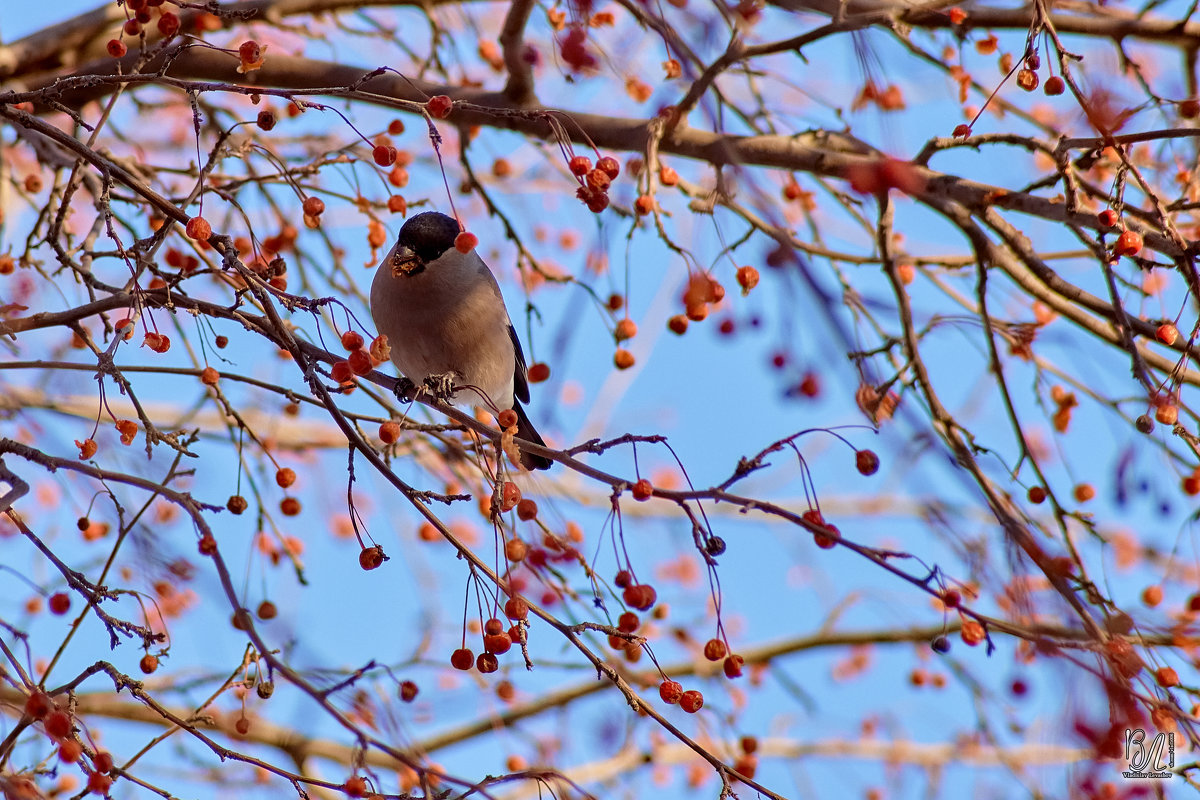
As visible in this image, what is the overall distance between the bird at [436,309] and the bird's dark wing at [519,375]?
14.8 inches

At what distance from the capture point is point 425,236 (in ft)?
12.3

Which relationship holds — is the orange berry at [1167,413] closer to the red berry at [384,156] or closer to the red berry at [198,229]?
the red berry at [384,156]

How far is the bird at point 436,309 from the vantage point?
3.71 metres

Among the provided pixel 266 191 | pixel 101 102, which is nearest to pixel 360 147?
pixel 266 191

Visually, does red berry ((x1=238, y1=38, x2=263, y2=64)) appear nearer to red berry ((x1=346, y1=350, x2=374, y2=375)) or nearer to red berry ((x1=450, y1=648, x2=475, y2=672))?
red berry ((x1=346, y1=350, x2=374, y2=375))

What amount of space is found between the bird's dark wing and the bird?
376mm

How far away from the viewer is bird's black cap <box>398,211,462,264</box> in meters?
3.74

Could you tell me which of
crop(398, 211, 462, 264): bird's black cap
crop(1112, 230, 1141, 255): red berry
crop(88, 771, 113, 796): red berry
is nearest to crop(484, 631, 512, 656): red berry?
crop(88, 771, 113, 796): red berry

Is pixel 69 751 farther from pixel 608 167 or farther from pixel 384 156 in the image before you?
pixel 608 167

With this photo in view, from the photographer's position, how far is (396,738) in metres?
1.81

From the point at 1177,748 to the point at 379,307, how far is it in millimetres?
2810

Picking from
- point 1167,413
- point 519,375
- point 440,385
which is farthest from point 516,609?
point 519,375

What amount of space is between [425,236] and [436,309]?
0.26 m

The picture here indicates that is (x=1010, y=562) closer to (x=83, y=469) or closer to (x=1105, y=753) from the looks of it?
(x=1105, y=753)
